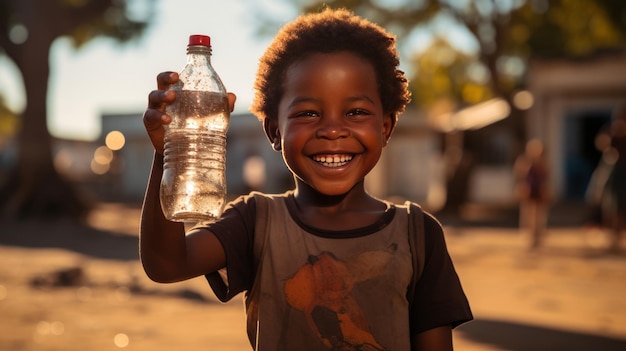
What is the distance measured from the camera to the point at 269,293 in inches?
89.5

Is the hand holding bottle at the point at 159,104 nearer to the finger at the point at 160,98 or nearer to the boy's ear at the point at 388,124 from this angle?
the finger at the point at 160,98

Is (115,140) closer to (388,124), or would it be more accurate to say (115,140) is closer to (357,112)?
(388,124)

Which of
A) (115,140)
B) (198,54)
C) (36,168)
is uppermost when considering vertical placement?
(115,140)

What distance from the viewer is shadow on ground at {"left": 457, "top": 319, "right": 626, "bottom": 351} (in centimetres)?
496

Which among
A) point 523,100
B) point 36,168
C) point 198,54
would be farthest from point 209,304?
point 523,100

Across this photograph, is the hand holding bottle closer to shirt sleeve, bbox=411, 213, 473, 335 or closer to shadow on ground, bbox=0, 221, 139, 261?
shirt sleeve, bbox=411, 213, 473, 335

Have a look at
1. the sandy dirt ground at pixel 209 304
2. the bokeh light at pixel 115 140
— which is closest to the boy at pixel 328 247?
the sandy dirt ground at pixel 209 304

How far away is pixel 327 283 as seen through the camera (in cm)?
227

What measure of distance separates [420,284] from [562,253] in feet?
29.2

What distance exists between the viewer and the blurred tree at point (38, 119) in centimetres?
1730

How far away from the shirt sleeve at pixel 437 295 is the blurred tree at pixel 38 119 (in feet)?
52.3

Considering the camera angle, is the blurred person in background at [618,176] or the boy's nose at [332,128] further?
the blurred person in background at [618,176]

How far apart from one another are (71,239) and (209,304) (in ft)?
25.4

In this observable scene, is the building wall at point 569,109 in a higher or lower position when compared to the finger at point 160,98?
higher
